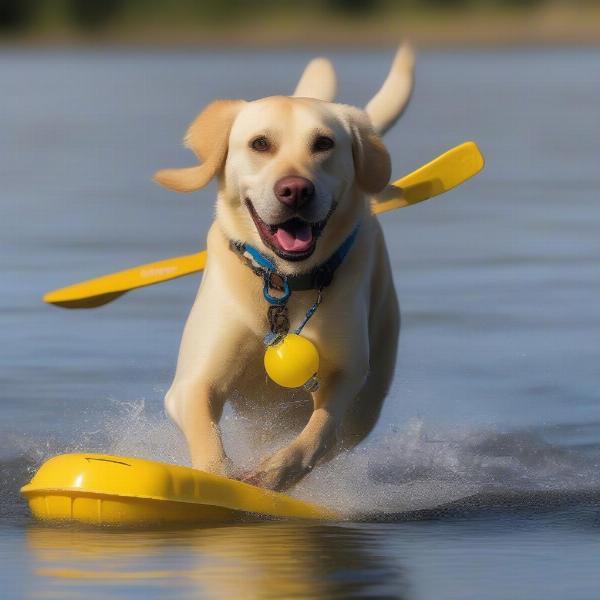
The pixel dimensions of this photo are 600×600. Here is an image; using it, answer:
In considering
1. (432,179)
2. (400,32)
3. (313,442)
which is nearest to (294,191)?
(313,442)

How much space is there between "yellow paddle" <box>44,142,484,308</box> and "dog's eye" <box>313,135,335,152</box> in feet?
2.78

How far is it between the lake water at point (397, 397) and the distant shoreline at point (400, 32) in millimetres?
42637

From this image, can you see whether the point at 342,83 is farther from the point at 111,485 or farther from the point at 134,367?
the point at 111,485

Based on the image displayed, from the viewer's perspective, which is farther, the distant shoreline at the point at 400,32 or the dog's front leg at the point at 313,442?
the distant shoreline at the point at 400,32

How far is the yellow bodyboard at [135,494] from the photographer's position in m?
7.18

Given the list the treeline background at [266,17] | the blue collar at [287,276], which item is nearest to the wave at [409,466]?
the blue collar at [287,276]

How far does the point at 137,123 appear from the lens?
99.3ft

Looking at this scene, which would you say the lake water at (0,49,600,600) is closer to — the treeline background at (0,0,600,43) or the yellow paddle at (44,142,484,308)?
the yellow paddle at (44,142,484,308)

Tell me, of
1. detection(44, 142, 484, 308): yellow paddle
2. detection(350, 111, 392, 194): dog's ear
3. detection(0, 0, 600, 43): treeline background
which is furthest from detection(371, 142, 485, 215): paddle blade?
detection(0, 0, 600, 43): treeline background

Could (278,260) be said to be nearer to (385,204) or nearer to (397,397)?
(385,204)

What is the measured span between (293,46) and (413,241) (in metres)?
53.5

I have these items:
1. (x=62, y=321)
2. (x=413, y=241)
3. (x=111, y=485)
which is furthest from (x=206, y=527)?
(x=413, y=241)

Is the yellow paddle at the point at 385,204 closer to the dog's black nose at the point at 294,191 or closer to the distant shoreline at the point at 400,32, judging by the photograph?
the dog's black nose at the point at 294,191

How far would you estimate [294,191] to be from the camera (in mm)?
7215
